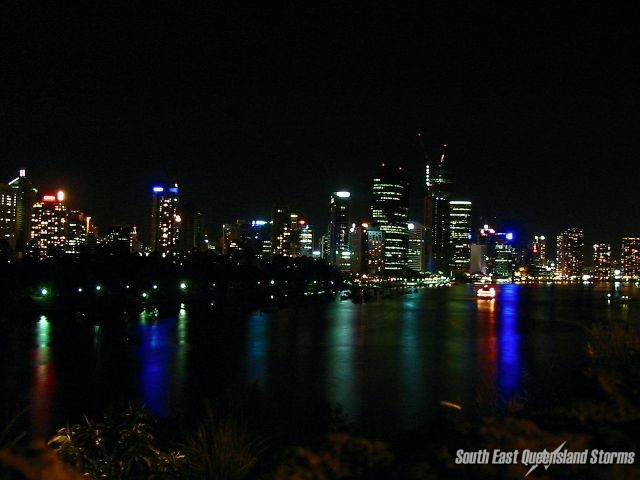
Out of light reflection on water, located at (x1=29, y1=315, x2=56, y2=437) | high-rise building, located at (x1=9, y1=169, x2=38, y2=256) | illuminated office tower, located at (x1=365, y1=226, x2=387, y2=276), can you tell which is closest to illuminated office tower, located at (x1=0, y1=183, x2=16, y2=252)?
high-rise building, located at (x1=9, y1=169, x2=38, y2=256)

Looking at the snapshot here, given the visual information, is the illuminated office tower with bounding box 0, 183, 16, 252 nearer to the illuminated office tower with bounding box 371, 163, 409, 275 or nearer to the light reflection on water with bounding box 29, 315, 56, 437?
the illuminated office tower with bounding box 371, 163, 409, 275

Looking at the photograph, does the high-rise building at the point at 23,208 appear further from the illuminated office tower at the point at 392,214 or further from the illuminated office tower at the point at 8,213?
the illuminated office tower at the point at 392,214

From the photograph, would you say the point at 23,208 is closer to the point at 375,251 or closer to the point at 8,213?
the point at 8,213

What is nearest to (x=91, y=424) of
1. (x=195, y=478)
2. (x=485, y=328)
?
(x=195, y=478)

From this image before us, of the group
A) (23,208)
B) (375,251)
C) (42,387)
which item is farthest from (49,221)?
(42,387)

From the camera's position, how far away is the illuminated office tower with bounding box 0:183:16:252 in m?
83.9

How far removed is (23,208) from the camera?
87.2 meters

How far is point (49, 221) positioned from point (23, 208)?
414 centimetres

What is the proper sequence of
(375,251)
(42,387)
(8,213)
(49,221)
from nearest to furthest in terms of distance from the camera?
(42,387), (8,213), (49,221), (375,251)

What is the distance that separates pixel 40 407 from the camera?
1169 centimetres

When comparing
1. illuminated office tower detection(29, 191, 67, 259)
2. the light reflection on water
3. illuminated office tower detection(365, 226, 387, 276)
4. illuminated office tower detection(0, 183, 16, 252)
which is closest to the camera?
the light reflection on water

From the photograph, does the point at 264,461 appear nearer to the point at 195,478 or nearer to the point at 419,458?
the point at 195,478

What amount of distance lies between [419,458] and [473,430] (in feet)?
0.95

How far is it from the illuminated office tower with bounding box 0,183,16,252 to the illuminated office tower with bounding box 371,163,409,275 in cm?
5283
